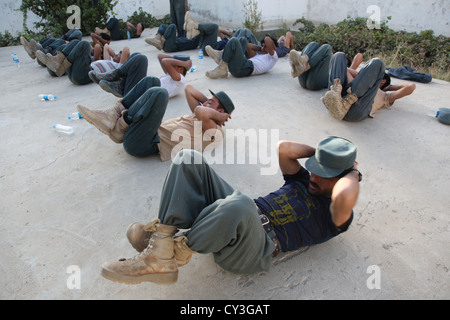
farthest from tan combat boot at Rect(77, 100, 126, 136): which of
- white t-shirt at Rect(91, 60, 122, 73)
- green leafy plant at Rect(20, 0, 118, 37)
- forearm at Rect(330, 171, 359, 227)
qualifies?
green leafy plant at Rect(20, 0, 118, 37)

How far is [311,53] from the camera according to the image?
4340 millimetres

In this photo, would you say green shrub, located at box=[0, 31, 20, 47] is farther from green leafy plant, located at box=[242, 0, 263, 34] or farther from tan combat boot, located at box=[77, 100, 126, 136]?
tan combat boot, located at box=[77, 100, 126, 136]

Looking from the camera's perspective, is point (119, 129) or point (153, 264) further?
point (119, 129)

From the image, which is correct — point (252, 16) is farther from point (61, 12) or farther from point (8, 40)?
point (8, 40)

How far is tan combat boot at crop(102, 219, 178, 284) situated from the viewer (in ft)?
5.02

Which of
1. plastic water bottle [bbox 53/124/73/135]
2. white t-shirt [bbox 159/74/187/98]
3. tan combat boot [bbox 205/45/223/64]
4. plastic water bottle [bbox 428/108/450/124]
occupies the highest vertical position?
tan combat boot [bbox 205/45/223/64]

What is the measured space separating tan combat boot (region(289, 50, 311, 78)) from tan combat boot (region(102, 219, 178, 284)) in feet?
11.1

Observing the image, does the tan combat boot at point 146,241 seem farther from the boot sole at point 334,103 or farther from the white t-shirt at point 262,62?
the white t-shirt at point 262,62

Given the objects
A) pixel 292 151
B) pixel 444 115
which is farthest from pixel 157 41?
pixel 292 151

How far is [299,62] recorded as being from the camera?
426 cm

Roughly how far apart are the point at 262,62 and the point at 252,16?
3.62m

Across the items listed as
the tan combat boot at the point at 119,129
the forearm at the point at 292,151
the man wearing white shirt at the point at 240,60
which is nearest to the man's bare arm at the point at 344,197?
the forearm at the point at 292,151

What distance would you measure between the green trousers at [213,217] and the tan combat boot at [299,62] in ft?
9.98
